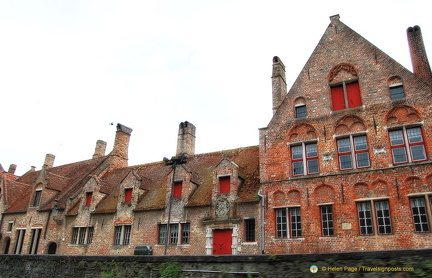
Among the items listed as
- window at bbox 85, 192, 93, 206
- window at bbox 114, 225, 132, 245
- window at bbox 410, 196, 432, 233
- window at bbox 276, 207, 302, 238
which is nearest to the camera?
window at bbox 410, 196, 432, 233

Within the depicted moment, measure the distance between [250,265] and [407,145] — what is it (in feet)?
34.9

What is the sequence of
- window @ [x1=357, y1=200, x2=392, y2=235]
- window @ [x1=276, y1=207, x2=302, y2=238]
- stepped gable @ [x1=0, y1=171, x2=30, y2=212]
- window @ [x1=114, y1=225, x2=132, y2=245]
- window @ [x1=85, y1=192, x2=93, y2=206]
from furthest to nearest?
stepped gable @ [x1=0, y1=171, x2=30, y2=212], window @ [x1=85, y1=192, x2=93, y2=206], window @ [x1=114, y1=225, x2=132, y2=245], window @ [x1=276, y1=207, x2=302, y2=238], window @ [x1=357, y1=200, x2=392, y2=235]

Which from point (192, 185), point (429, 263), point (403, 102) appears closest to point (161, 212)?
point (192, 185)

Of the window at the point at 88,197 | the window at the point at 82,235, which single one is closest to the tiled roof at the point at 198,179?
the window at the point at 88,197

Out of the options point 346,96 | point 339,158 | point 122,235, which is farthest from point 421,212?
point 122,235

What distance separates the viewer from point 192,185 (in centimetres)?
2206

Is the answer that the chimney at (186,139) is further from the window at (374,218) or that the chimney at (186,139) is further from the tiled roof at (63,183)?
the window at (374,218)

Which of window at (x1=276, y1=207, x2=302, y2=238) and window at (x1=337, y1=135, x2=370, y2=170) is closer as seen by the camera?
window at (x1=337, y1=135, x2=370, y2=170)

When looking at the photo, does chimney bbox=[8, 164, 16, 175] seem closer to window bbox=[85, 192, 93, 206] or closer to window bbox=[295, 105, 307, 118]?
window bbox=[85, 192, 93, 206]

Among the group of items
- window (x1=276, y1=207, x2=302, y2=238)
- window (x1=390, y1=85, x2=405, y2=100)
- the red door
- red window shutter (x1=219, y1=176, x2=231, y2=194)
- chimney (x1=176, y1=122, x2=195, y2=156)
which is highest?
chimney (x1=176, y1=122, x2=195, y2=156)

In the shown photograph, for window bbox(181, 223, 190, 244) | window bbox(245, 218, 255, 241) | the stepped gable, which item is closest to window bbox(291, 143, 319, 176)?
window bbox(245, 218, 255, 241)

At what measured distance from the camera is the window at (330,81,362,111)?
704 inches

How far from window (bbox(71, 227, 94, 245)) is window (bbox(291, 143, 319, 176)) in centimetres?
1551

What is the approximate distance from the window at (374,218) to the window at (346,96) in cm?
529
